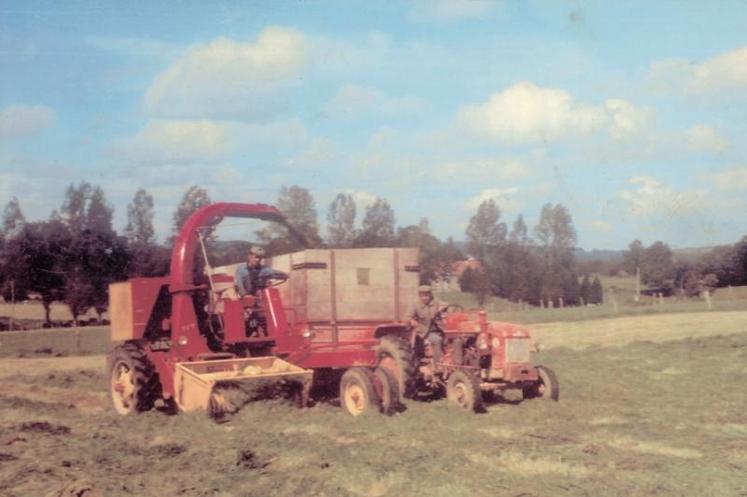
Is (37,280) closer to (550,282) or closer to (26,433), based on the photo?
(550,282)

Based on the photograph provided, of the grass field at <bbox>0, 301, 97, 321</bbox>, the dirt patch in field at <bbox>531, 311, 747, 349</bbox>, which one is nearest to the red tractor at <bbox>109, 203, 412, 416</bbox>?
the dirt patch in field at <bbox>531, 311, 747, 349</bbox>

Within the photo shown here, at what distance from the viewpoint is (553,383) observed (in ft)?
38.2

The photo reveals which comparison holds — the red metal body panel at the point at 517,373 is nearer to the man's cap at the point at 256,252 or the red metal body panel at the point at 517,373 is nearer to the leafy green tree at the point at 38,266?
the man's cap at the point at 256,252

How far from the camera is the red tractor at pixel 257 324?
11.4 metres

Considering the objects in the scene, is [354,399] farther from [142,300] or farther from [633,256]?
[633,256]

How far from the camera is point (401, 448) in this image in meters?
8.00

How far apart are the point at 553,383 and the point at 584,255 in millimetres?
75201

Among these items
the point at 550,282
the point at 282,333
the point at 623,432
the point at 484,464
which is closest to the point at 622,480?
the point at 484,464

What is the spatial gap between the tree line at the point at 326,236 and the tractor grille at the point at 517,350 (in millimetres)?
6942

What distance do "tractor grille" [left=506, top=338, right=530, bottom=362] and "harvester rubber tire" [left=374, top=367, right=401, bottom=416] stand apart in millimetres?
1763

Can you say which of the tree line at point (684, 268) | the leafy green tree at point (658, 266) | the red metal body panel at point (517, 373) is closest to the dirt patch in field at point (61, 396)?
the red metal body panel at point (517, 373)

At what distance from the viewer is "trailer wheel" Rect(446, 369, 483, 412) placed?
1072 centimetres

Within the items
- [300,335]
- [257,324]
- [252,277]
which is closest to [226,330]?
[257,324]

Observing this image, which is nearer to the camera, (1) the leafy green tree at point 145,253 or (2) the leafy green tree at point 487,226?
(1) the leafy green tree at point 145,253
